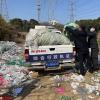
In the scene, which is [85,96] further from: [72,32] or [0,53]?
[0,53]

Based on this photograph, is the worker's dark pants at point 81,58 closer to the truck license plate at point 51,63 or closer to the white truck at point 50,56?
the white truck at point 50,56

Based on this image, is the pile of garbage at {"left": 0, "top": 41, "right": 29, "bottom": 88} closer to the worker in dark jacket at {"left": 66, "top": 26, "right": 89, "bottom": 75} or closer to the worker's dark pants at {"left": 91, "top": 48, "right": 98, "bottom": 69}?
the worker in dark jacket at {"left": 66, "top": 26, "right": 89, "bottom": 75}

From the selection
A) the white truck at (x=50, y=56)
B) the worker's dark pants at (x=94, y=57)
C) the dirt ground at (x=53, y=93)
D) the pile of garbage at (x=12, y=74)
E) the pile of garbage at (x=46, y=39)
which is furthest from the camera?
the pile of garbage at (x=46, y=39)

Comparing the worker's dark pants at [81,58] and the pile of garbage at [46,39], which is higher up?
the pile of garbage at [46,39]

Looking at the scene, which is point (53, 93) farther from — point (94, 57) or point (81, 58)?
point (94, 57)

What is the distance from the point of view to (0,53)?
21.2 m

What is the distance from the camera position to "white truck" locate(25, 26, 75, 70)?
46.5ft

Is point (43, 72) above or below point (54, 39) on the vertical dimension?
below

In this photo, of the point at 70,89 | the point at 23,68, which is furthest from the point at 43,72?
the point at 70,89

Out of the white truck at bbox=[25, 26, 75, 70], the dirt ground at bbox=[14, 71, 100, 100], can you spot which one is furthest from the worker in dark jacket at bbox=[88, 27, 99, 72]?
the dirt ground at bbox=[14, 71, 100, 100]

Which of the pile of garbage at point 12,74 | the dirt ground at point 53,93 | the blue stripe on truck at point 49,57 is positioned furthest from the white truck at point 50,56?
the dirt ground at point 53,93

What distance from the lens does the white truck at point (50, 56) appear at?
14164 millimetres

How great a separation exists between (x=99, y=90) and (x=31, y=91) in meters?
2.11

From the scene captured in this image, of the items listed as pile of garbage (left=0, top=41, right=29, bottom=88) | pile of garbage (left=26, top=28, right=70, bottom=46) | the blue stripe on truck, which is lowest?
pile of garbage (left=0, top=41, right=29, bottom=88)
